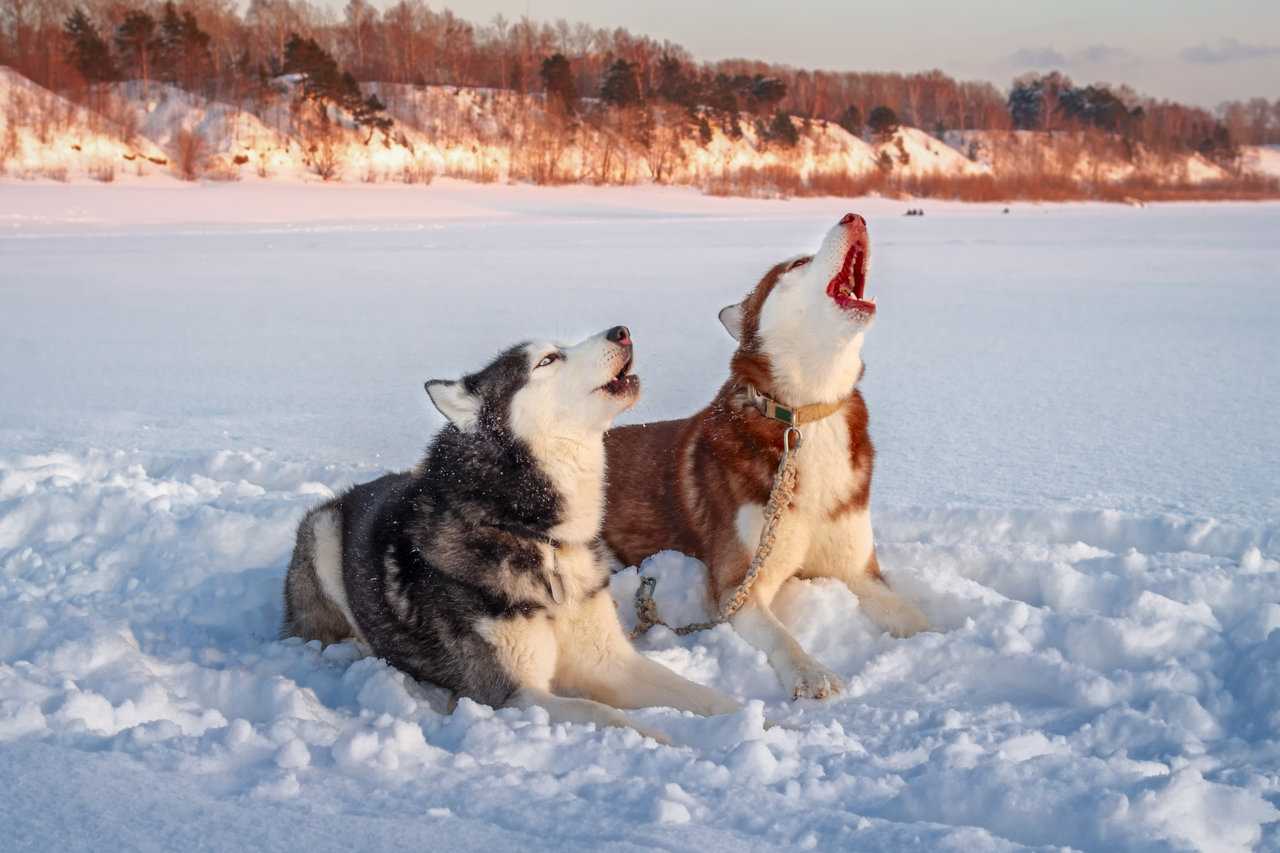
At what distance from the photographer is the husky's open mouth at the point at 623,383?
3393mm

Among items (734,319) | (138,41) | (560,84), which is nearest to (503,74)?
(560,84)

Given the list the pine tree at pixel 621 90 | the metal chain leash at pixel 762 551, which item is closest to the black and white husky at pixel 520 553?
the metal chain leash at pixel 762 551

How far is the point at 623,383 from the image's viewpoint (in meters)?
3.43

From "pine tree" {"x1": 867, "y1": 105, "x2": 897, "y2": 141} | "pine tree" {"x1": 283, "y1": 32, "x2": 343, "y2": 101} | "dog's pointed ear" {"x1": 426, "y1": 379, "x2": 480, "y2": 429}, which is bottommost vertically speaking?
Answer: "dog's pointed ear" {"x1": 426, "y1": 379, "x2": 480, "y2": 429}

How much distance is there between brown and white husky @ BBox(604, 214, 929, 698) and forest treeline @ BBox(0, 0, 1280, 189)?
51722mm

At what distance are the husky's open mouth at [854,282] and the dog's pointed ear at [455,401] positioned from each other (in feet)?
5.22

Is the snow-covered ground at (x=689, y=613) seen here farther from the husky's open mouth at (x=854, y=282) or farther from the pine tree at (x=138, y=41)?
the pine tree at (x=138, y=41)

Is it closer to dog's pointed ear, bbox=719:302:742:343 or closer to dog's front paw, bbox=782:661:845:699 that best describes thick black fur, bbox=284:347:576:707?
dog's front paw, bbox=782:661:845:699

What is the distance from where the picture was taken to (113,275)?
610 inches

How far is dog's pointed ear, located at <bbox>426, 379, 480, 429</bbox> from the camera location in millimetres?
3420

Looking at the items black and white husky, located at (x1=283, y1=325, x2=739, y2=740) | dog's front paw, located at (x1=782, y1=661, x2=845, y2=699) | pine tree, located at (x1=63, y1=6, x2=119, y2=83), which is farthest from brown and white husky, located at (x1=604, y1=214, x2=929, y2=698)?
pine tree, located at (x1=63, y1=6, x2=119, y2=83)

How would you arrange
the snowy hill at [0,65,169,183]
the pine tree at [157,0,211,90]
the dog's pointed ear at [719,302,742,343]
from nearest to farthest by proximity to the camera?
the dog's pointed ear at [719,302,742,343], the snowy hill at [0,65,169,183], the pine tree at [157,0,211,90]

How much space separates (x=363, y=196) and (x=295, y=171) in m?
10.8

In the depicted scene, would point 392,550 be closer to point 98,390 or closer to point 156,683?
point 156,683
